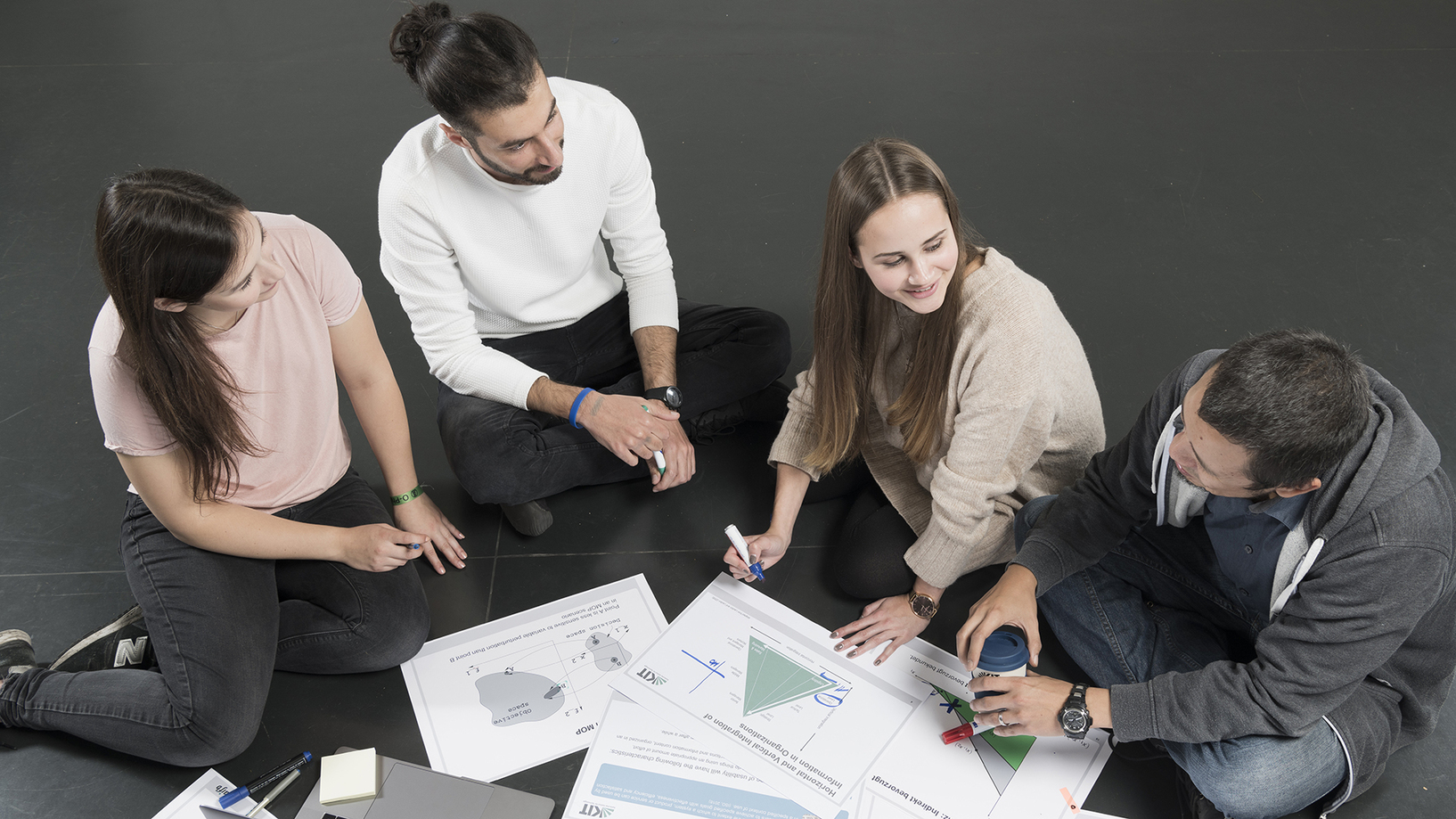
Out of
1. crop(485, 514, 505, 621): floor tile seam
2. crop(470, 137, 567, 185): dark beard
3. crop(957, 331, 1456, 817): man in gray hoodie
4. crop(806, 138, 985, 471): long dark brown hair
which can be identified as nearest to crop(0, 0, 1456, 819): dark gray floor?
crop(485, 514, 505, 621): floor tile seam

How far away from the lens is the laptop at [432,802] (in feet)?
5.45

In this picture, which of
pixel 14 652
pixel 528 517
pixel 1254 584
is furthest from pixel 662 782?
pixel 14 652

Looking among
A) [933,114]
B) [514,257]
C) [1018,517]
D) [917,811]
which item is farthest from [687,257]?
[917,811]

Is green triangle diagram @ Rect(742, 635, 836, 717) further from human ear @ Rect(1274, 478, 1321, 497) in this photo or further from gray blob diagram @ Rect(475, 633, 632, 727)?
human ear @ Rect(1274, 478, 1321, 497)

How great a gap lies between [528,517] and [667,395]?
40 centimetres

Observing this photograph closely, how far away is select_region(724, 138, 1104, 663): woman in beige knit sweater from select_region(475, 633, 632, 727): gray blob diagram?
31 cm

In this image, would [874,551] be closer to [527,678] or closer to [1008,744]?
[1008,744]

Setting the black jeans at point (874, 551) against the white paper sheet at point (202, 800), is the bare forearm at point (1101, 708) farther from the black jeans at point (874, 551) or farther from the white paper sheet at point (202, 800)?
the white paper sheet at point (202, 800)

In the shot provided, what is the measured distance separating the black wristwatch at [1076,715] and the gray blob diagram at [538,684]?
82 cm

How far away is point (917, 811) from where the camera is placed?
5.42 ft

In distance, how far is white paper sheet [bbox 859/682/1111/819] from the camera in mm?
1658

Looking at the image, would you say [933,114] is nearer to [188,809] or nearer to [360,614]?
[360,614]

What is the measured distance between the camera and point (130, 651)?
74.0 inches

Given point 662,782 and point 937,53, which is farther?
point 937,53
